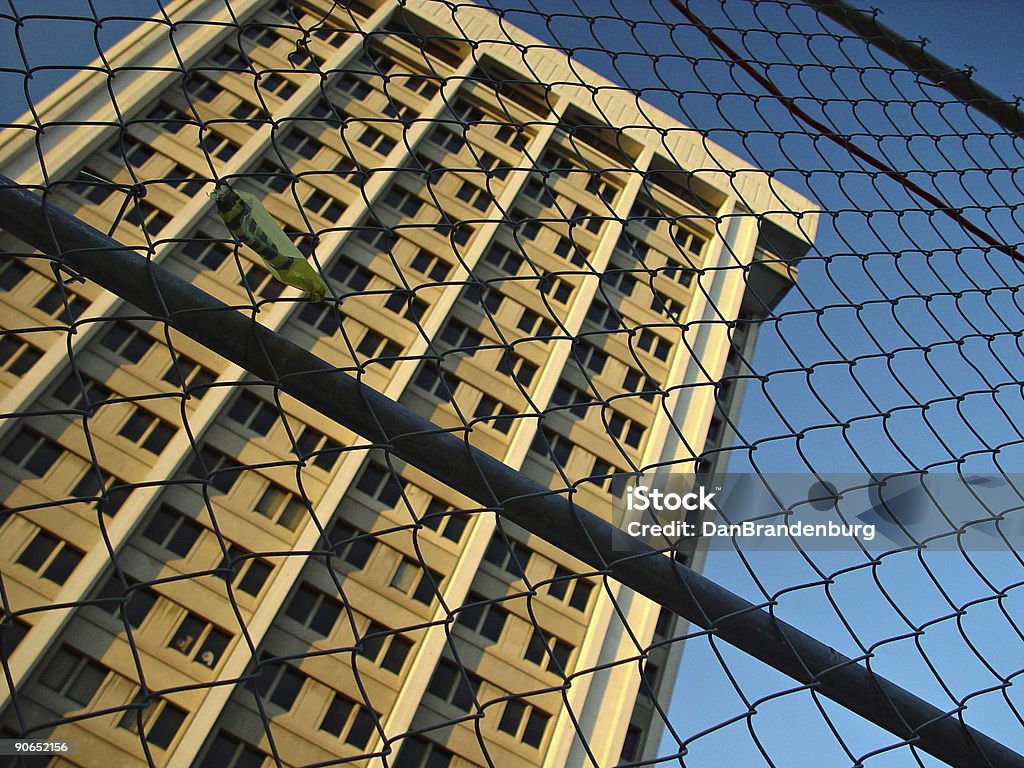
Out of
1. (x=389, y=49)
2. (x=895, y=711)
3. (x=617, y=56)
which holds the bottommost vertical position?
(x=389, y=49)

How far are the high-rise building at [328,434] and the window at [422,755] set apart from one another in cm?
6

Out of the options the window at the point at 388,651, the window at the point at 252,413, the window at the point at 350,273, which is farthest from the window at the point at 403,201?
the window at the point at 388,651

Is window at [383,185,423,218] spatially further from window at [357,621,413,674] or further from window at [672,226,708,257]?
window at [357,621,413,674]

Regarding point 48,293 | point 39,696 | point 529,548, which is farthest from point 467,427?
point 48,293

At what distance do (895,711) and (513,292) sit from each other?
63.7ft

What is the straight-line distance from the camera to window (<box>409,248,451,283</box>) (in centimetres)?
1995

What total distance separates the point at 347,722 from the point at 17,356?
970 centimetres

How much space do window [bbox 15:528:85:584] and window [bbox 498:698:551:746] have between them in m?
8.54

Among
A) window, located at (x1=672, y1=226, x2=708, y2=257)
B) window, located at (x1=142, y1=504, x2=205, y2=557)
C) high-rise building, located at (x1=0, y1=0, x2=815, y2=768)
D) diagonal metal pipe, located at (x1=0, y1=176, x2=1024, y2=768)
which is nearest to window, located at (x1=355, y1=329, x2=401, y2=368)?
high-rise building, located at (x1=0, y1=0, x2=815, y2=768)

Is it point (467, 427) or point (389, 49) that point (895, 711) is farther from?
point (389, 49)

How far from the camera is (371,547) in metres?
15.9

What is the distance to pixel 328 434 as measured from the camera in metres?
16.3

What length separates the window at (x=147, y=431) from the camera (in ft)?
49.5

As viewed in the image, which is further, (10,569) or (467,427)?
(10,569)
